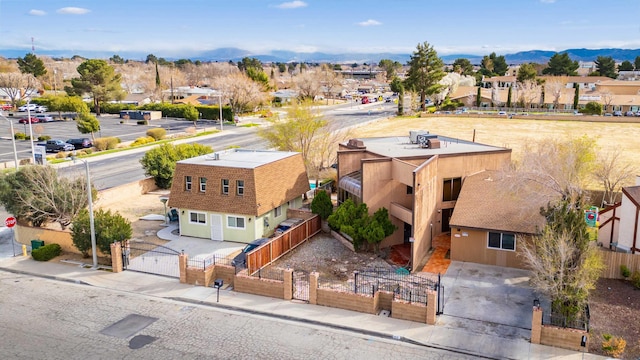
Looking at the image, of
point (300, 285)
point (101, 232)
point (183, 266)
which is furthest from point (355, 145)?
point (101, 232)

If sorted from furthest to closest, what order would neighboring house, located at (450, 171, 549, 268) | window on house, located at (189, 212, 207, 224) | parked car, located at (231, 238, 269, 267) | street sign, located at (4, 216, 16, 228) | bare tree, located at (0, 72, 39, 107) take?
1. bare tree, located at (0, 72, 39, 107)
2. window on house, located at (189, 212, 207, 224)
3. street sign, located at (4, 216, 16, 228)
4. neighboring house, located at (450, 171, 549, 268)
5. parked car, located at (231, 238, 269, 267)

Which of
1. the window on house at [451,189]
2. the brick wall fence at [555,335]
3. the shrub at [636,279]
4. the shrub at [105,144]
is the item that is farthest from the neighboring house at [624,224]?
the shrub at [105,144]

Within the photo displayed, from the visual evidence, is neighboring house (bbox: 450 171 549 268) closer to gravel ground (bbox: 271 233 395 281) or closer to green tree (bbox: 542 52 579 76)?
gravel ground (bbox: 271 233 395 281)

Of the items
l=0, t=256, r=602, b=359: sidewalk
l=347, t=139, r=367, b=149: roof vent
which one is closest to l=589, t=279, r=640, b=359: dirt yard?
l=0, t=256, r=602, b=359: sidewalk

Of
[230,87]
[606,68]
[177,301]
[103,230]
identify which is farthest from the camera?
[606,68]

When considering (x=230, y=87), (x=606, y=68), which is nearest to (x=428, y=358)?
(x=230, y=87)

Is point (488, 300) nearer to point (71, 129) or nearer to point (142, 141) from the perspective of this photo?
point (142, 141)

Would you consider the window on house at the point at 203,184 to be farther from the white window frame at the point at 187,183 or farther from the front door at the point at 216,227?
the front door at the point at 216,227

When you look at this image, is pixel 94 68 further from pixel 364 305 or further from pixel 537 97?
pixel 364 305
